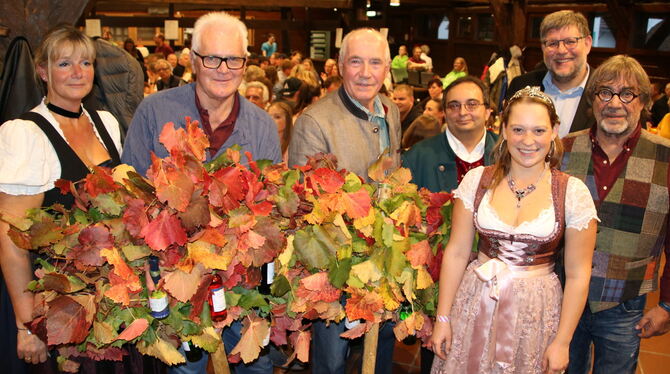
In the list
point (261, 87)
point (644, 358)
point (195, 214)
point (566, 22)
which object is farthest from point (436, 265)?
point (261, 87)

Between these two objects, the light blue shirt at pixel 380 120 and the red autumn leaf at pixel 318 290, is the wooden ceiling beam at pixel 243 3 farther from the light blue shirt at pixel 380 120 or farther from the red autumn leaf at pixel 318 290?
the red autumn leaf at pixel 318 290

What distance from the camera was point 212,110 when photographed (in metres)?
2.37

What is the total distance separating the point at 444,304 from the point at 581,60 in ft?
5.31

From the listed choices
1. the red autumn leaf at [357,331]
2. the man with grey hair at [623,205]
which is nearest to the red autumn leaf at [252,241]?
the red autumn leaf at [357,331]

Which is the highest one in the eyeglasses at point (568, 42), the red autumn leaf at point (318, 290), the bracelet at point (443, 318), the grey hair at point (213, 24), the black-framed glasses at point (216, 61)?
the eyeglasses at point (568, 42)

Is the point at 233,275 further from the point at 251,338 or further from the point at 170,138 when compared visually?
the point at 170,138

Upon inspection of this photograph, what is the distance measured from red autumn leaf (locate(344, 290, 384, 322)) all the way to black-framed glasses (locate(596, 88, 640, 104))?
111 cm

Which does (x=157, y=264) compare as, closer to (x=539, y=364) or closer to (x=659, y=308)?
(x=539, y=364)

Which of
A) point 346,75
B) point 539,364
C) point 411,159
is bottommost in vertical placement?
point 539,364

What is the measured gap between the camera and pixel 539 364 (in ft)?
6.74

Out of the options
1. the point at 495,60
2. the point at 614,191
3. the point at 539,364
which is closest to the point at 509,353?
the point at 539,364

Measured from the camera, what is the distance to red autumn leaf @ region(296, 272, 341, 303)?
2027mm

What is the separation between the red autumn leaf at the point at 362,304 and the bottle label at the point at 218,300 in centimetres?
Answer: 42

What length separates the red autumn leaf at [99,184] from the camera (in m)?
1.91
